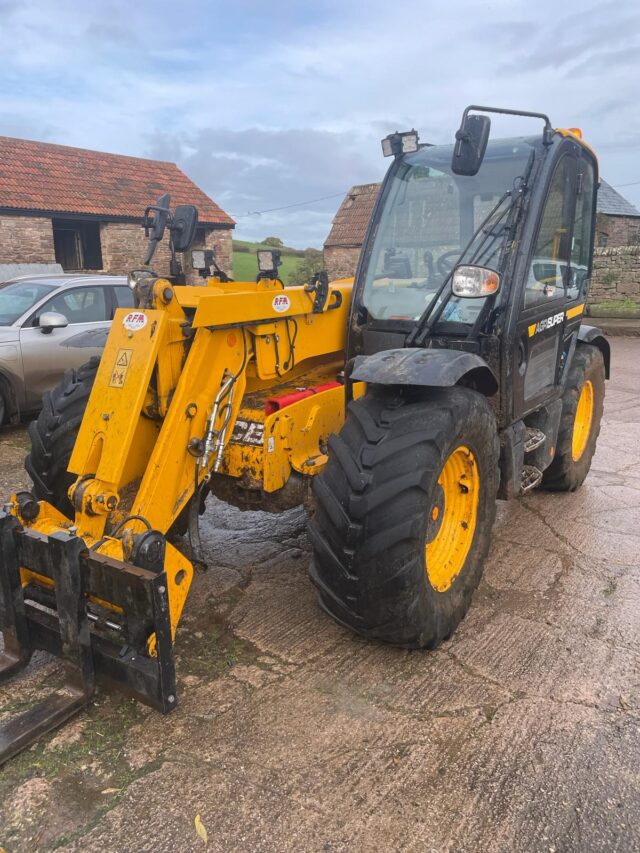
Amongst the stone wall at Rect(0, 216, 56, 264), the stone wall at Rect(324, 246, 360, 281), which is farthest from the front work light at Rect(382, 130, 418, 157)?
the stone wall at Rect(324, 246, 360, 281)

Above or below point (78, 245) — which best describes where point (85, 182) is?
above

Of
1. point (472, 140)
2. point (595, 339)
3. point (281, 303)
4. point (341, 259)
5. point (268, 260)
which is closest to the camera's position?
point (472, 140)

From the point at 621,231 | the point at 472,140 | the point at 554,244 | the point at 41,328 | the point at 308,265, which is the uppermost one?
→ the point at 621,231

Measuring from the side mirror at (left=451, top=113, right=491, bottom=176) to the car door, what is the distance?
4.94 metres

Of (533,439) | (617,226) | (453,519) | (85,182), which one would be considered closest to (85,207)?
(85,182)

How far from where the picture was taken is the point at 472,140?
10.4 feet

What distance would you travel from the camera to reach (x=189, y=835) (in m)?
2.15

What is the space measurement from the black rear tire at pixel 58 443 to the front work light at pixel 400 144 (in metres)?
2.20

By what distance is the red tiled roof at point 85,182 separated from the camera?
17.2 m

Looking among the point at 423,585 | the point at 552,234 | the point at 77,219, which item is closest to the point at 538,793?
the point at 423,585

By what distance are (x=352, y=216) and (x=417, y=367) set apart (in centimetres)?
2431

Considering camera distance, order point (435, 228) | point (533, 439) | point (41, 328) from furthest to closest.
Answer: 1. point (41, 328)
2. point (533, 439)
3. point (435, 228)

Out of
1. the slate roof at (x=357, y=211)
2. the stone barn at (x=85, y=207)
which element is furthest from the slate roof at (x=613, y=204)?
the stone barn at (x=85, y=207)

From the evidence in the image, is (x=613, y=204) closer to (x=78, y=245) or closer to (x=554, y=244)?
(x=78, y=245)
